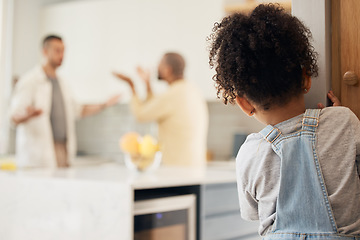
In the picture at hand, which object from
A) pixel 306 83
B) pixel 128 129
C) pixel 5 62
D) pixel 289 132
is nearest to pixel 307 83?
pixel 306 83

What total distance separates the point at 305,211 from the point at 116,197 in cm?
107

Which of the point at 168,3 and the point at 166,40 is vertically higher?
the point at 168,3

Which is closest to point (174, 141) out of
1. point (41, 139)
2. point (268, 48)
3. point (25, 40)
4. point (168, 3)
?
point (41, 139)

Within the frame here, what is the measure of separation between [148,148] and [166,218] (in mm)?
464

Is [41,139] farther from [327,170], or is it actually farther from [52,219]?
[327,170]

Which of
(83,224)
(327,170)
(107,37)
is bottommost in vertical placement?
(83,224)

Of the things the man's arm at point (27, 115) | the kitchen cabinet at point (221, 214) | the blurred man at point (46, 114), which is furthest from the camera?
the blurred man at point (46, 114)

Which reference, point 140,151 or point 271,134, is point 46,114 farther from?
point 271,134

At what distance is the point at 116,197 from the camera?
1854 mm

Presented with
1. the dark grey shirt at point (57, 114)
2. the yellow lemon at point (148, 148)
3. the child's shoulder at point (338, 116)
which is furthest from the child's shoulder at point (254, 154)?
the dark grey shirt at point (57, 114)

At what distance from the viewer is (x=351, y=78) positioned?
3.22ft

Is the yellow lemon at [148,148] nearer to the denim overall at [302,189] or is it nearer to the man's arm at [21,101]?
the man's arm at [21,101]

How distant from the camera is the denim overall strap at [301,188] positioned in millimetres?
900

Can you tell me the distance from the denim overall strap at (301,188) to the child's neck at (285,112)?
0.09ft
